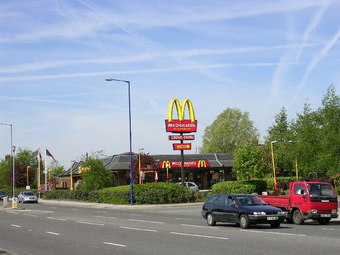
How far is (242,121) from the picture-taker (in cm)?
10975

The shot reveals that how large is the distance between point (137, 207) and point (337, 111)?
57.0ft

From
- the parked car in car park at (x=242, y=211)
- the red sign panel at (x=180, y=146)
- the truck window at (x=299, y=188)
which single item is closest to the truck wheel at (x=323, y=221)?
the truck window at (x=299, y=188)

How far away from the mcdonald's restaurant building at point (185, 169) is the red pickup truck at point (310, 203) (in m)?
Result: 51.8

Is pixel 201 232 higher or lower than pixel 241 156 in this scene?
lower

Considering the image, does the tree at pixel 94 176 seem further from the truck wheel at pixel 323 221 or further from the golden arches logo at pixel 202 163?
the truck wheel at pixel 323 221

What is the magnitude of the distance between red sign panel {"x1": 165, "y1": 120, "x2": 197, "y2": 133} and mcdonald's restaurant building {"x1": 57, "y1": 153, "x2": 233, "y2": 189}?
77.5 feet

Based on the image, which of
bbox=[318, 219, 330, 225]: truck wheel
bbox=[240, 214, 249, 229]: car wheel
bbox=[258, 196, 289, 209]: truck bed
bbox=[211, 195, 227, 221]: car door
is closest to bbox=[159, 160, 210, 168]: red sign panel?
bbox=[258, 196, 289, 209]: truck bed

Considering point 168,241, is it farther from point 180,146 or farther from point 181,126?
point 181,126

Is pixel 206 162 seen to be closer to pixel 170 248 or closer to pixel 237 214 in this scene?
Answer: pixel 237 214

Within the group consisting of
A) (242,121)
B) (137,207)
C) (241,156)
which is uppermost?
(242,121)

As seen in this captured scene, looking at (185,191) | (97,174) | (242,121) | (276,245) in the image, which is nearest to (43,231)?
(276,245)

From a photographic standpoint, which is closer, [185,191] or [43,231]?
[43,231]

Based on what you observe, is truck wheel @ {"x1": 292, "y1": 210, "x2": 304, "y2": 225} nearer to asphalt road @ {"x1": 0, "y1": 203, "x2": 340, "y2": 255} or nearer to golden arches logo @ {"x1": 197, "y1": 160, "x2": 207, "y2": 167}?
asphalt road @ {"x1": 0, "y1": 203, "x2": 340, "y2": 255}

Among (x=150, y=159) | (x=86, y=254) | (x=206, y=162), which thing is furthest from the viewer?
(x=206, y=162)
